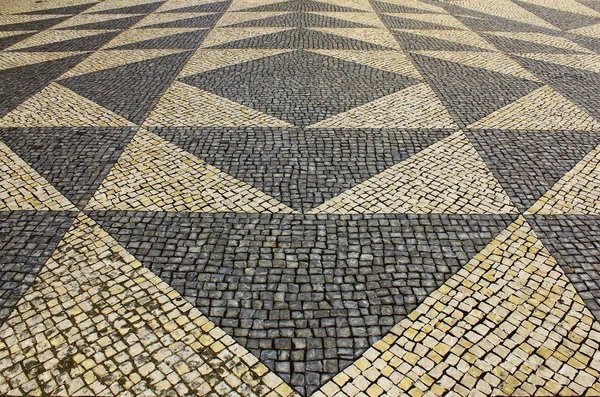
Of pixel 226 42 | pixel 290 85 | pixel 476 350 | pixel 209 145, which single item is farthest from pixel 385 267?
pixel 226 42

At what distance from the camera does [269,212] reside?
533 centimetres

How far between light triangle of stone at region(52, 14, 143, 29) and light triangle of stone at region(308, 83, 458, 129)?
8566 mm

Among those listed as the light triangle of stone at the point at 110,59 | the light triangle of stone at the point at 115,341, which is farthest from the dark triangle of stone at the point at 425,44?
the light triangle of stone at the point at 115,341

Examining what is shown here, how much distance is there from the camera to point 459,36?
11.5 m

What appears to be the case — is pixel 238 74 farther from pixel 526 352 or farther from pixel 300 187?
pixel 526 352

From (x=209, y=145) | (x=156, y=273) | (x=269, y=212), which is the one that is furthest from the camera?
(x=209, y=145)

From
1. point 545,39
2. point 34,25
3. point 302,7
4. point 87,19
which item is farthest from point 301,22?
point 34,25

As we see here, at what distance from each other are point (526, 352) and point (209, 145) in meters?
4.60

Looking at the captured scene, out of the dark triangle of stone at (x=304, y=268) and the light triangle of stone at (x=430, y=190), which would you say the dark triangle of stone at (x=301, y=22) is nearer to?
the light triangle of stone at (x=430, y=190)

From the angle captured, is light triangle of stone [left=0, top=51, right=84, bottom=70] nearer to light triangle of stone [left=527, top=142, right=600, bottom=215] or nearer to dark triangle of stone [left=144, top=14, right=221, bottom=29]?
dark triangle of stone [left=144, top=14, right=221, bottom=29]

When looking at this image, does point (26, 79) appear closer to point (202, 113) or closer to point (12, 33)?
point (202, 113)

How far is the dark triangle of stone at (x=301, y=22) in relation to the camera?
12.3m

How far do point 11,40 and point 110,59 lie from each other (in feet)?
10.6

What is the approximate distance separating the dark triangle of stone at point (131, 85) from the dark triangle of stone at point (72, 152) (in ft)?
2.31
